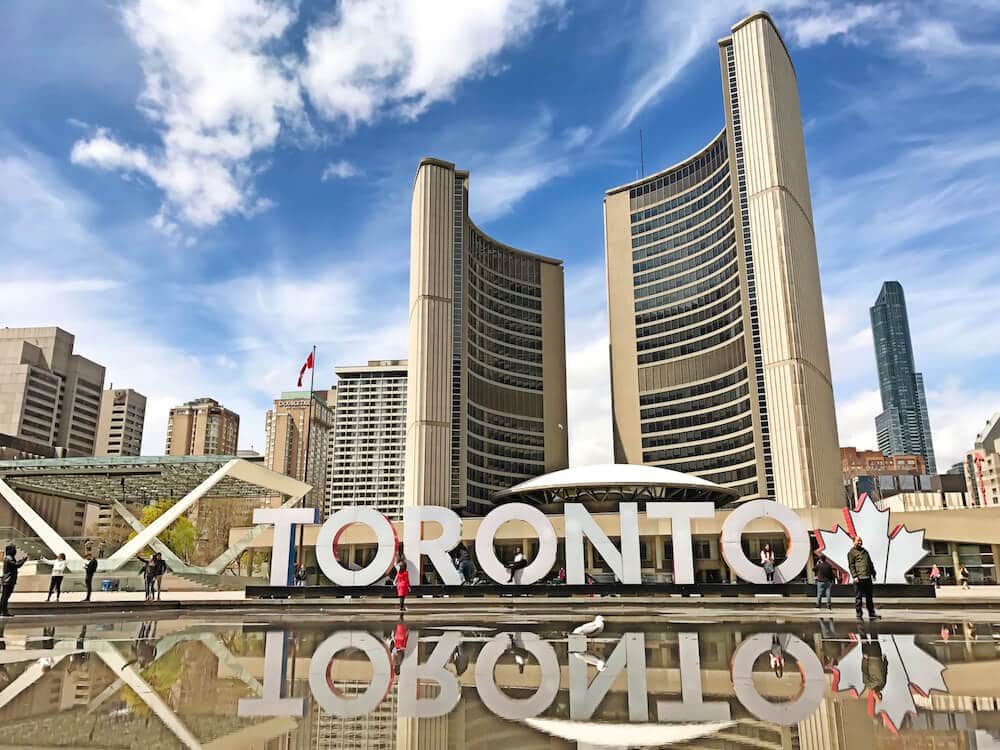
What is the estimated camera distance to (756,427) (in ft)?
313

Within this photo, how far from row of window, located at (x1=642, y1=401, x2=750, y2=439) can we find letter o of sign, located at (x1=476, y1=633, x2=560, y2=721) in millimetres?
95791

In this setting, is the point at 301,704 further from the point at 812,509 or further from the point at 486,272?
the point at 486,272

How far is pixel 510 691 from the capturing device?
850 cm

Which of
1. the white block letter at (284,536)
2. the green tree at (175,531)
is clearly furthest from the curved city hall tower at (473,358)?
the white block letter at (284,536)

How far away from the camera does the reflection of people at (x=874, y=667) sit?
27.2ft

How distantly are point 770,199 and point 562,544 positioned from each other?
1990 inches

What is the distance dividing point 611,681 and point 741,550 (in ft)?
81.4

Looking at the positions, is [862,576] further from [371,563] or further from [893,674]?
[371,563]

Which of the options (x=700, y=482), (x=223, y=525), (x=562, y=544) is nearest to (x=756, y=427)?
(x=700, y=482)

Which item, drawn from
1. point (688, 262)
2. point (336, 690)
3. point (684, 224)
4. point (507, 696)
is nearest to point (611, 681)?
point (507, 696)

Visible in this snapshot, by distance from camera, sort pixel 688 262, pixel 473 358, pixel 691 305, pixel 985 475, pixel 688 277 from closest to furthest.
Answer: pixel 473 358, pixel 691 305, pixel 688 277, pixel 688 262, pixel 985 475

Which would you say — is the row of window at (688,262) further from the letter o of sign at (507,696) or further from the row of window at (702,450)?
the letter o of sign at (507,696)

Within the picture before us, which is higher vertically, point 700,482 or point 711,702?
point 700,482

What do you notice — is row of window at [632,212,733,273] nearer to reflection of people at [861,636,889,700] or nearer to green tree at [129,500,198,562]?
green tree at [129,500,198,562]
